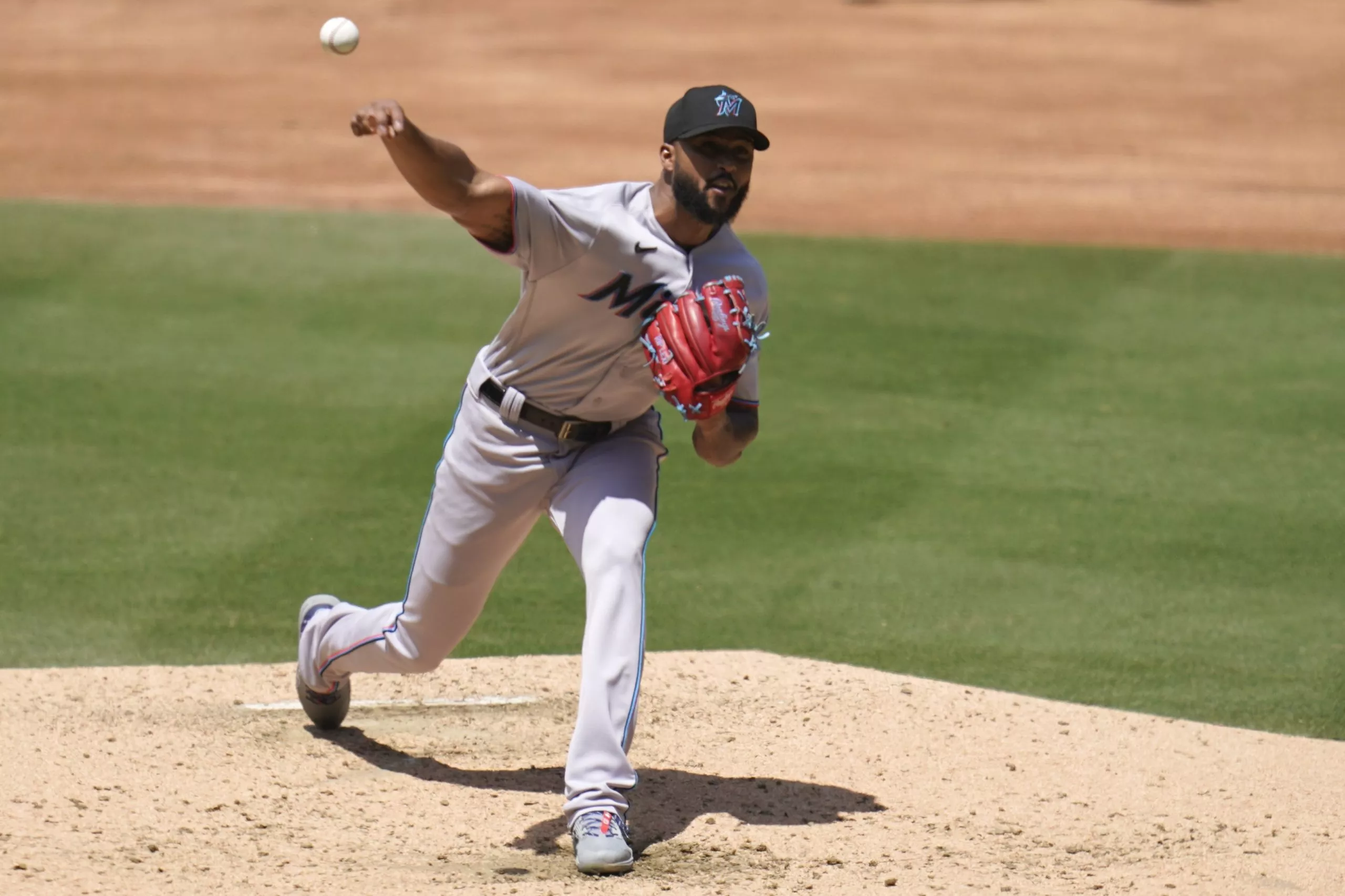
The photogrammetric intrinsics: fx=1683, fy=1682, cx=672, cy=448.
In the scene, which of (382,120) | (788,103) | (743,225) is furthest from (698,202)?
(788,103)

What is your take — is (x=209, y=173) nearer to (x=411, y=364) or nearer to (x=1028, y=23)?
(x=411, y=364)

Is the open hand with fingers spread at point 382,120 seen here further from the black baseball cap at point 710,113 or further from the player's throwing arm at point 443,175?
the black baseball cap at point 710,113

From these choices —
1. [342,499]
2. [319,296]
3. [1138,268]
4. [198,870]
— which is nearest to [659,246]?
[198,870]

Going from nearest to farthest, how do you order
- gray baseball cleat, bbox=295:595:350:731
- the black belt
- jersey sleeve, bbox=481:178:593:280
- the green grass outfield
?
1. jersey sleeve, bbox=481:178:593:280
2. the black belt
3. gray baseball cleat, bbox=295:595:350:731
4. the green grass outfield

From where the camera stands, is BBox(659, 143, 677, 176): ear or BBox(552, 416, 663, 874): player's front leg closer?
BBox(552, 416, 663, 874): player's front leg

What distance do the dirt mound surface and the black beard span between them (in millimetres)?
1630

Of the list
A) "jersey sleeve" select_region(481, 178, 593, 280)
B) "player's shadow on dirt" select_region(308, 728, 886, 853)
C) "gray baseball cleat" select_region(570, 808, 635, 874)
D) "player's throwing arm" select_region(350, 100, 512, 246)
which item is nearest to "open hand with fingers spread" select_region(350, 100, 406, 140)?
"player's throwing arm" select_region(350, 100, 512, 246)

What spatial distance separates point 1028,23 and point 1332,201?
304 inches

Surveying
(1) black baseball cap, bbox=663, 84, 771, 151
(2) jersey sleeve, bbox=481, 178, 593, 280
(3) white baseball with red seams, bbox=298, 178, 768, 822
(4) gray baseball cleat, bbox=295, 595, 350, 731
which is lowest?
(4) gray baseball cleat, bbox=295, 595, 350, 731

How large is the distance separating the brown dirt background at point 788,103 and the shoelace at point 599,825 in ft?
29.0

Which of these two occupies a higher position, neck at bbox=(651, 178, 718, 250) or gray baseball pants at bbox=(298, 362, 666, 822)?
neck at bbox=(651, 178, 718, 250)

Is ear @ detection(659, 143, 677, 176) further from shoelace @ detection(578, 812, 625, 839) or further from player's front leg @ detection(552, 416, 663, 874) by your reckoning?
shoelace @ detection(578, 812, 625, 839)

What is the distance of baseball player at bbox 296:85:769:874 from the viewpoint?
4234mm

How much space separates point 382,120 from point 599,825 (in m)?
1.78
